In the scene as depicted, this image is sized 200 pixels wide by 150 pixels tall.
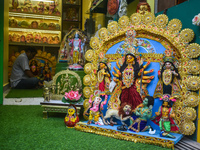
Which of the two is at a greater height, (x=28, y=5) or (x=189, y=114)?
(x=28, y=5)

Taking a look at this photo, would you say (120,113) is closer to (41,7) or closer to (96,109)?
(96,109)

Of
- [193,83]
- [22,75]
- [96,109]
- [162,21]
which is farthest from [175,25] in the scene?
[22,75]

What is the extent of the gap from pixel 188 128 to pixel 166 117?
334mm

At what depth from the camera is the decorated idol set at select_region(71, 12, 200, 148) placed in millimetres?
3070

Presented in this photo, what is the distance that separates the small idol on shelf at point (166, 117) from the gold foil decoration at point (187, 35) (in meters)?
0.85

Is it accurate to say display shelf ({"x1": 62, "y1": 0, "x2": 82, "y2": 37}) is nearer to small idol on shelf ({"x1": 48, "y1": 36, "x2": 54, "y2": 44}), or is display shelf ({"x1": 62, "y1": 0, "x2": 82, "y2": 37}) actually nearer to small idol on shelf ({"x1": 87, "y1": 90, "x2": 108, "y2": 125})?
small idol on shelf ({"x1": 48, "y1": 36, "x2": 54, "y2": 44})

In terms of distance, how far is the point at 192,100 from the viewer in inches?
120

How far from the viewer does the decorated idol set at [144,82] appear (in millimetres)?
3070

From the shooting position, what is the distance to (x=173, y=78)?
321 cm

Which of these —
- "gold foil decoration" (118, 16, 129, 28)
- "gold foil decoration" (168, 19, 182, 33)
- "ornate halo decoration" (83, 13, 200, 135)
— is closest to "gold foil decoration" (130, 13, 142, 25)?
"ornate halo decoration" (83, 13, 200, 135)

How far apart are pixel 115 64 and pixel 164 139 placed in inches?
59.7

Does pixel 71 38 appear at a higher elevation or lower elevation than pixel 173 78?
higher

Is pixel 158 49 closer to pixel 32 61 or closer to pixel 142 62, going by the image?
pixel 142 62

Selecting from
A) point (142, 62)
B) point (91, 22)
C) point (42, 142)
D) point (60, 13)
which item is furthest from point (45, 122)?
point (60, 13)
